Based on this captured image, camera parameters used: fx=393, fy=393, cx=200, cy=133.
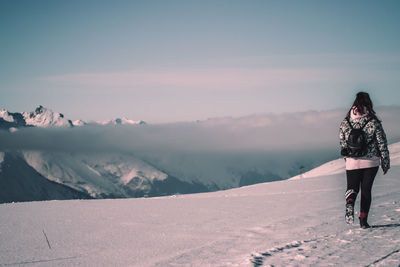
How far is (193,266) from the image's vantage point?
226 inches

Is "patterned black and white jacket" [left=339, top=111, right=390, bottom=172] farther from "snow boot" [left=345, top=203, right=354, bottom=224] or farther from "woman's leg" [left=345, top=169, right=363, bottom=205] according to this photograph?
"snow boot" [left=345, top=203, right=354, bottom=224]

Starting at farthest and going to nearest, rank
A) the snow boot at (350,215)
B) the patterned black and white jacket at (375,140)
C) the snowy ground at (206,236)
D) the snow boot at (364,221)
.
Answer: the snow boot at (350,215) < the patterned black and white jacket at (375,140) < the snow boot at (364,221) < the snowy ground at (206,236)

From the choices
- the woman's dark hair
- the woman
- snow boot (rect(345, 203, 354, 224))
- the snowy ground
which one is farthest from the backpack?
the snowy ground

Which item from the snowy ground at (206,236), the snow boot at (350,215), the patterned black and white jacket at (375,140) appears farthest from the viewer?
the snow boot at (350,215)

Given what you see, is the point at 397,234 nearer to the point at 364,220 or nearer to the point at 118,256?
the point at 364,220

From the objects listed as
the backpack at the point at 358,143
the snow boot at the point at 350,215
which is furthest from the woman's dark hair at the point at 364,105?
the snow boot at the point at 350,215

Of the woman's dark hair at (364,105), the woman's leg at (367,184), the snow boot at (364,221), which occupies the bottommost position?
the snow boot at (364,221)

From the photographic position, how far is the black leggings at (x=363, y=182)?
824cm

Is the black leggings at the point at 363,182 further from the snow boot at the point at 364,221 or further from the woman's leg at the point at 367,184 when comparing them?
the snow boot at the point at 364,221

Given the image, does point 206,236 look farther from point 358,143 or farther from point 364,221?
point 358,143

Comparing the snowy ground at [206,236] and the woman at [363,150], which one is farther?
the woman at [363,150]

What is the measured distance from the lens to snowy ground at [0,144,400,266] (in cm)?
611

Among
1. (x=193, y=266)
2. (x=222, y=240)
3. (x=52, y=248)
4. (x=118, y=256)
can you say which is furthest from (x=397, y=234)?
(x=52, y=248)

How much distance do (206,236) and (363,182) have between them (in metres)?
3.55
